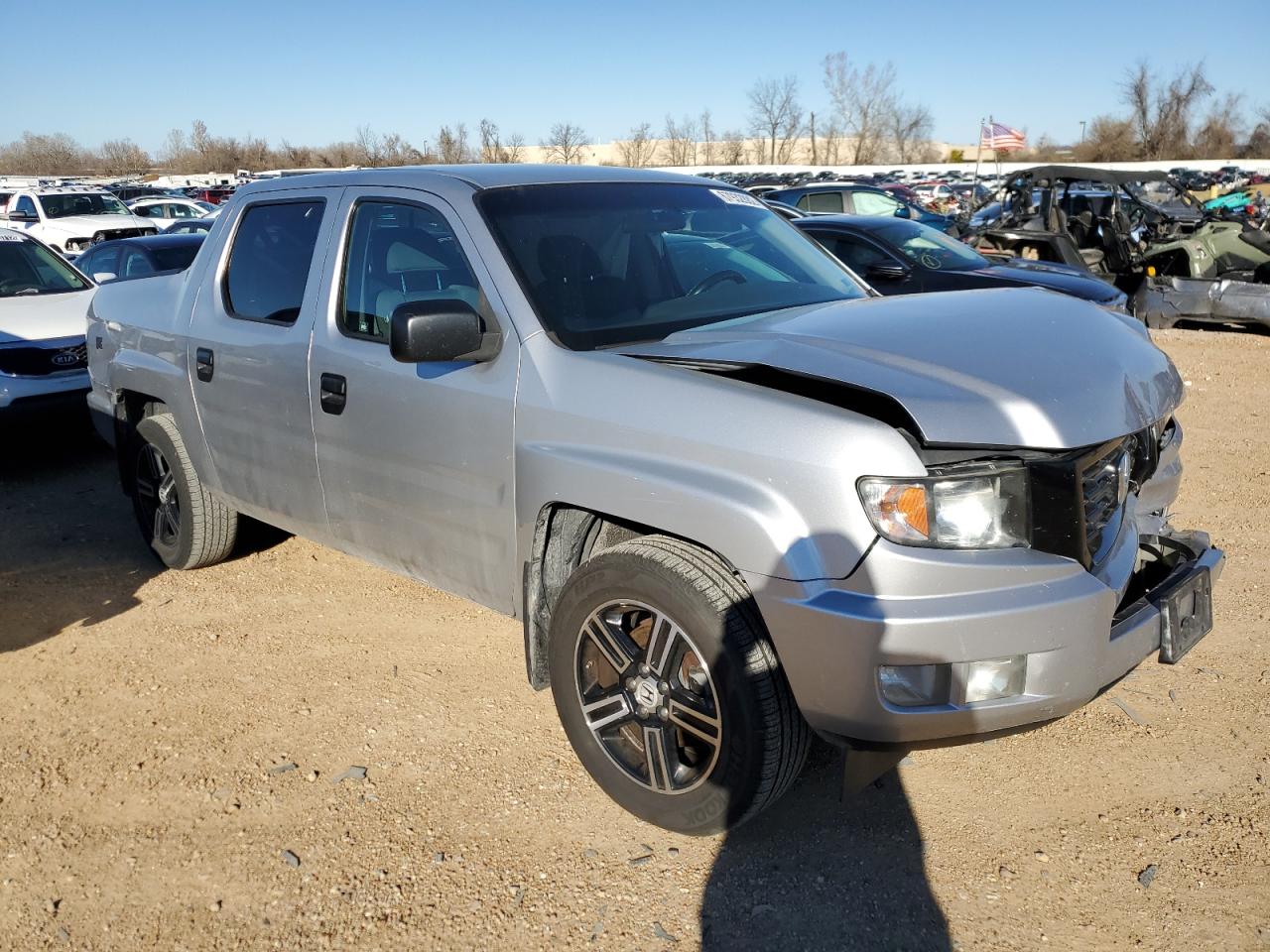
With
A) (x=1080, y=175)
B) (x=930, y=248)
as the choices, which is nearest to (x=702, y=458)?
(x=930, y=248)

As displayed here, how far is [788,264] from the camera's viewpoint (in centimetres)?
405

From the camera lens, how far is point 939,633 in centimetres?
246

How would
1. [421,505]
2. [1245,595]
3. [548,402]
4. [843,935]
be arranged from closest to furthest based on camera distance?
1. [843,935]
2. [548,402]
3. [421,505]
4. [1245,595]

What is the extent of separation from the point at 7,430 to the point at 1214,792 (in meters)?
7.64

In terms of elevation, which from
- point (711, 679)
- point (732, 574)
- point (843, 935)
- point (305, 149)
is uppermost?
point (305, 149)

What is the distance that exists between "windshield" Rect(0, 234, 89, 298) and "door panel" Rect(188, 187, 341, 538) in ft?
15.4

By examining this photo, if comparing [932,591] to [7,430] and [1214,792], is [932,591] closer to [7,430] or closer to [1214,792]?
[1214,792]

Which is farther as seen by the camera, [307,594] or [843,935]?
[307,594]

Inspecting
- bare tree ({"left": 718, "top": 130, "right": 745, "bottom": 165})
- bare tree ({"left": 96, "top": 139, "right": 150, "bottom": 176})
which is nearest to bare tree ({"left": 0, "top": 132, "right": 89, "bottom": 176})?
bare tree ({"left": 96, "top": 139, "right": 150, "bottom": 176})

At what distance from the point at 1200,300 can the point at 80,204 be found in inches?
740

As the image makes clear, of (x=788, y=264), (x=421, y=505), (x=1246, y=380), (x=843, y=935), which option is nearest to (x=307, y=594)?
(x=421, y=505)

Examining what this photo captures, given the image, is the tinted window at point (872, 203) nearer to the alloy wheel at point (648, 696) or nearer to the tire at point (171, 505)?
the tire at point (171, 505)

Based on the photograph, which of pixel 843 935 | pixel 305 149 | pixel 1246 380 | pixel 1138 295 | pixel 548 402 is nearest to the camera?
pixel 843 935

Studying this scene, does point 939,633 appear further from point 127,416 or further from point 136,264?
point 136,264
